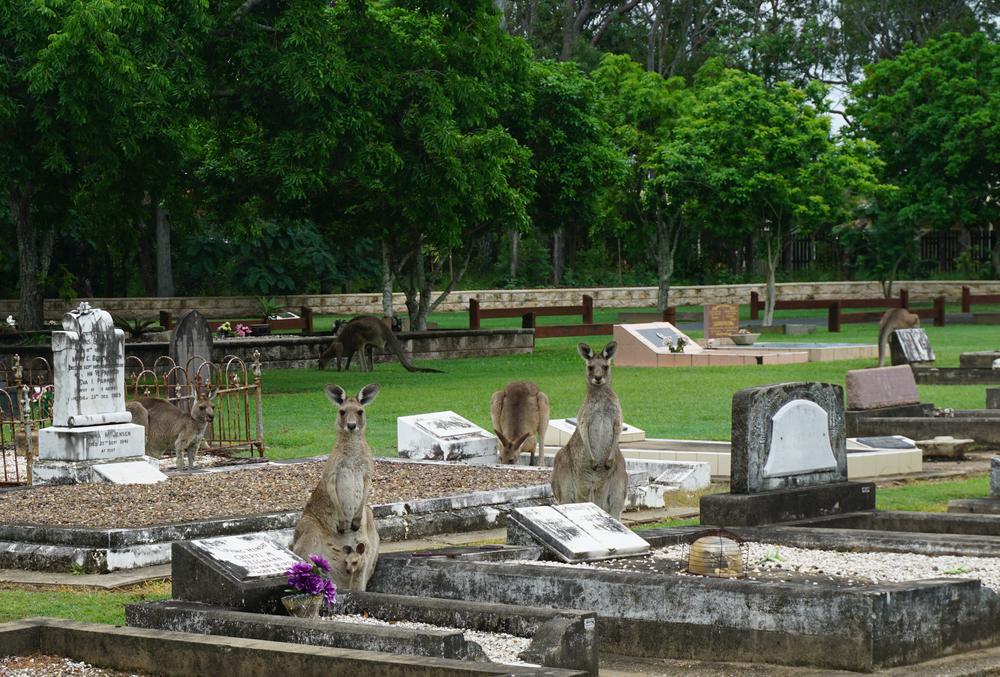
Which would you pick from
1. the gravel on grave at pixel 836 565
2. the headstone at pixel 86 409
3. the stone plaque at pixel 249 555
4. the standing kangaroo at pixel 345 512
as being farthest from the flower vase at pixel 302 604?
the headstone at pixel 86 409

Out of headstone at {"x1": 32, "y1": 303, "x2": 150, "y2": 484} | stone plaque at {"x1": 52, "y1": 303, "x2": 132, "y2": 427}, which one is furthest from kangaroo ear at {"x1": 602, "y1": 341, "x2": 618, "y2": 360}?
stone plaque at {"x1": 52, "y1": 303, "x2": 132, "y2": 427}

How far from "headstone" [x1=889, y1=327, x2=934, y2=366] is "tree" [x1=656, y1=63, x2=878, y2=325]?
17.0m

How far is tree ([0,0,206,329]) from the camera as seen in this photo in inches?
950

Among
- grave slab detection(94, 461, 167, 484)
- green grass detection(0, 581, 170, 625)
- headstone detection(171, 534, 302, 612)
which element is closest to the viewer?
headstone detection(171, 534, 302, 612)

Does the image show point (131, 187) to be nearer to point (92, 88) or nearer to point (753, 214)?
point (92, 88)

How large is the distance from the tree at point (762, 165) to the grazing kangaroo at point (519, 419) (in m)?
28.6

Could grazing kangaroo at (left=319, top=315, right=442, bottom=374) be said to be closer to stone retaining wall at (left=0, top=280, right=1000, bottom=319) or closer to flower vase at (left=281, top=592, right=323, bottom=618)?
stone retaining wall at (left=0, top=280, right=1000, bottom=319)

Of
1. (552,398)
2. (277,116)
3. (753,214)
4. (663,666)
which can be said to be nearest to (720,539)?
(663,666)

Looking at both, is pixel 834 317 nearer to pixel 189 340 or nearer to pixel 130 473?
pixel 189 340

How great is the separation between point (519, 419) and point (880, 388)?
216 inches

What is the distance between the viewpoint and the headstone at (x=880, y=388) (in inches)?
787

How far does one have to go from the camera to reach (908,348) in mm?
27922

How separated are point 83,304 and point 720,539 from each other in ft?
27.5

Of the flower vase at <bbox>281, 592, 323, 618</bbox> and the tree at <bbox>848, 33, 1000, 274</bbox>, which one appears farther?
the tree at <bbox>848, 33, 1000, 274</bbox>
